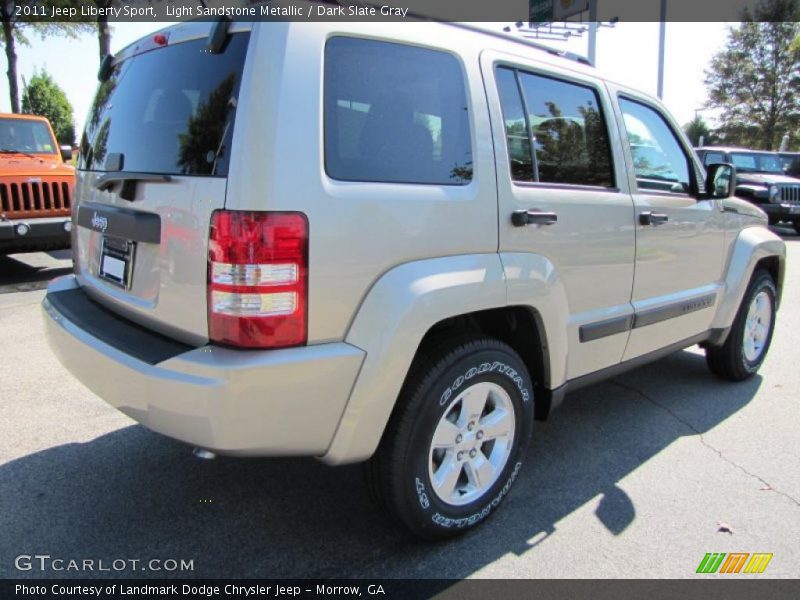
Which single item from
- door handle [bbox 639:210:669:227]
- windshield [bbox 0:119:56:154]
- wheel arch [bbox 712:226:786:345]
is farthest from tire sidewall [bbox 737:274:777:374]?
windshield [bbox 0:119:56:154]

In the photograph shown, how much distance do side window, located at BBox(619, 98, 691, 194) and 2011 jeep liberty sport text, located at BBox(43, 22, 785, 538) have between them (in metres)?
0.18

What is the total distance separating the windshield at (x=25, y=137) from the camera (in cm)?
818

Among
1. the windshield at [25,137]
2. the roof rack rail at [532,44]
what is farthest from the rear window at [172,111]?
the windshield at [25,137]

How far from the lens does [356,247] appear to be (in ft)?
6.86

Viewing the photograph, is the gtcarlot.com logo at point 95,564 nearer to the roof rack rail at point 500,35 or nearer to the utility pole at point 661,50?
the roof rack rail at point 500,35

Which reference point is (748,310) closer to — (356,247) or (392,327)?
(392,327)

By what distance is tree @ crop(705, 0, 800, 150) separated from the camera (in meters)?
31.6

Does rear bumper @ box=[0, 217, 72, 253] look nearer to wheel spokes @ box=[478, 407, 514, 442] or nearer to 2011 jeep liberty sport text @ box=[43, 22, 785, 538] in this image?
2011 jeep liberty sport text @ box=[43, 22, 785, 538]

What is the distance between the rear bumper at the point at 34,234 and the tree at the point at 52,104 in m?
60.4

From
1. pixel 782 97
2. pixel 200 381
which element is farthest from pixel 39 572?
pixel 782 97

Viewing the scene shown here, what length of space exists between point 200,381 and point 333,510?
44.3 inches

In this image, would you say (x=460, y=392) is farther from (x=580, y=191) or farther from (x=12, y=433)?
(x=12, y=433)

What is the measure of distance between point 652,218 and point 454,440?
1.69m

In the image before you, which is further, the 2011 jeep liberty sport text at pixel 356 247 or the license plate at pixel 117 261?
the license plate at pixel 117 261
